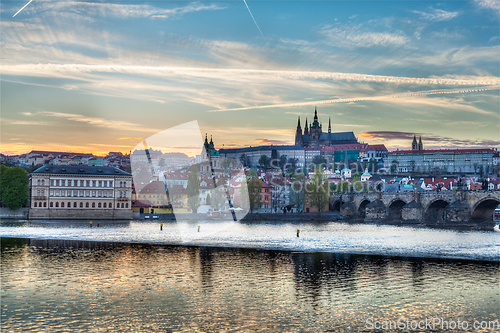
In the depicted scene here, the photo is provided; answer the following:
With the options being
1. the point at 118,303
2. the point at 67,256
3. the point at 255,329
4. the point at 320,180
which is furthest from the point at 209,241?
the point at 320,180

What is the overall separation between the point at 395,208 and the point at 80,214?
40.7 meters

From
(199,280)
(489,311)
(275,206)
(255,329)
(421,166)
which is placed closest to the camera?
(255,329)

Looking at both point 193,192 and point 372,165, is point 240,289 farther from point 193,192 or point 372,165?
point 372,165

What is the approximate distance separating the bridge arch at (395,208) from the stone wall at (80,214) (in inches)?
1334

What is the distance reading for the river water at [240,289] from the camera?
12.3 meters

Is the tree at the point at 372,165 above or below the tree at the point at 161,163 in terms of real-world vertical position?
above

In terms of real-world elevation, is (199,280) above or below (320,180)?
below

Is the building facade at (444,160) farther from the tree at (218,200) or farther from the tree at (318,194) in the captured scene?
the tree at (218,200)

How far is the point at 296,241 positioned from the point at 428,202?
3404 centimetres

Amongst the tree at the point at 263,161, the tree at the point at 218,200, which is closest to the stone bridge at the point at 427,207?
the tree at the point at 218,200

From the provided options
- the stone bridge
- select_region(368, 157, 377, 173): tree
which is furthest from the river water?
select_region(368, 157, 377, 173): tree

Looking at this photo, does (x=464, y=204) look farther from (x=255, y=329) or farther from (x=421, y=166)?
(x=421, y=166)

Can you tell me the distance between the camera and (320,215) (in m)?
68.9

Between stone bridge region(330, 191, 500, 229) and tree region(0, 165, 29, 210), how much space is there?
4202cm
